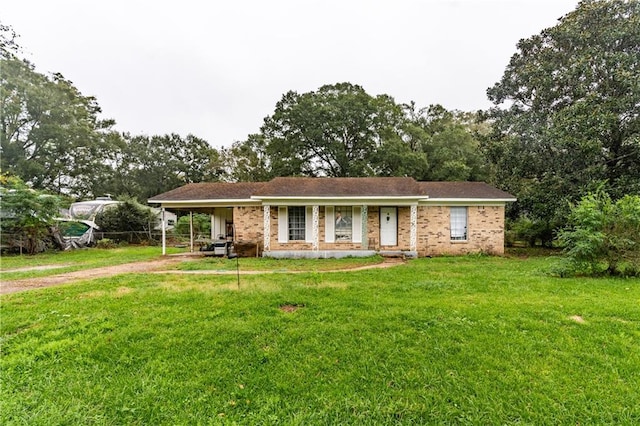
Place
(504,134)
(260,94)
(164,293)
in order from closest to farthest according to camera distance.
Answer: (164,293) < (504,134) < (260,94)

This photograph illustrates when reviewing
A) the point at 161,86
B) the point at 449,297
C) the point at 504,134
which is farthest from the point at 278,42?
the point at 449,297

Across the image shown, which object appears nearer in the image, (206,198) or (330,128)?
(206,198)

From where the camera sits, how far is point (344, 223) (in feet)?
43.7

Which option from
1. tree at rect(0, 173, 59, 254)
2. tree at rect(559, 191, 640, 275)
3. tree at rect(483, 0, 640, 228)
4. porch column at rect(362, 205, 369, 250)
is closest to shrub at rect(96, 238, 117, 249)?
tree at rect(0, 173, 59, 254)

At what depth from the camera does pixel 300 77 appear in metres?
23.5

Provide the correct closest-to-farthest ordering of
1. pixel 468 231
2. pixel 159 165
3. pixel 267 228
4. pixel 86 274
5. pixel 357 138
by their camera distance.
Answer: pixel 86 274
pixel 267 228
pixel 468 231
pixel 357 138
pixel 159 165

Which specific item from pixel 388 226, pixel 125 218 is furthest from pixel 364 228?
pixel 125 218

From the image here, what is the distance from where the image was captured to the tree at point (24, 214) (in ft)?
44.1

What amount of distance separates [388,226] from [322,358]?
10458 millimetres

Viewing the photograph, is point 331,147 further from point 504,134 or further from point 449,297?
point 449,297

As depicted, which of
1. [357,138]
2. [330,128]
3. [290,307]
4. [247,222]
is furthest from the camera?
[357,138]

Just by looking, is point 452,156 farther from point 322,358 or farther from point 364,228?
point 322,358

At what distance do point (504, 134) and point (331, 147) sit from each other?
11.5 meters

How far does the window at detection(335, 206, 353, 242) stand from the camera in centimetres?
1330
